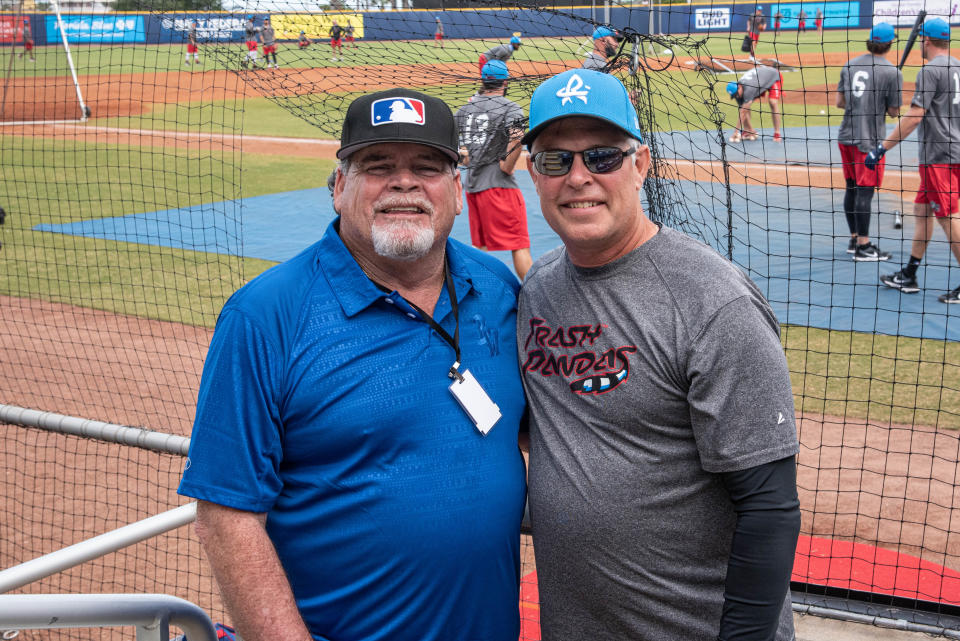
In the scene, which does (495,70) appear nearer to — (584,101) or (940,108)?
(940,108)

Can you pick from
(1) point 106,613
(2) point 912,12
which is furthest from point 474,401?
(2) point 912,12

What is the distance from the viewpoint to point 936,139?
7.86m

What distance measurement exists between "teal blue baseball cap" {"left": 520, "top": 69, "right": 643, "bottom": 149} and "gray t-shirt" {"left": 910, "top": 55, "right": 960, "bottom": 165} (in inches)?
259

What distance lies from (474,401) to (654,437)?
458mm

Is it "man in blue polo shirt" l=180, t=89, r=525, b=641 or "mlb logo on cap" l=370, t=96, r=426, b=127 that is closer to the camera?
"man in blue polo shirt" l=180, t=89, r=525, b=641

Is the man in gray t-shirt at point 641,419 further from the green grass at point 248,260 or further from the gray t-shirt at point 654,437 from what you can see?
the green grass at point 248,260

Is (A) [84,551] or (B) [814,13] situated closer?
(A) [84,551]

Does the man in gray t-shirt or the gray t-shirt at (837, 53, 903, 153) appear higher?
the gray t-shirt at (837, 53, 903, 153)

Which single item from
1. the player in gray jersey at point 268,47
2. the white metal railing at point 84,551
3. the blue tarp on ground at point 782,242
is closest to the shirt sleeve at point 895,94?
the blue tarp on ground at point 782,242

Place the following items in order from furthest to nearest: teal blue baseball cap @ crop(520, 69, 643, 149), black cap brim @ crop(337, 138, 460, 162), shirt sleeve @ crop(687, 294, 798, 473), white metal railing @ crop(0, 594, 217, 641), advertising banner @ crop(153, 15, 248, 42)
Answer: advertising banner @ crop(153, 15, 248, 42) → black cap brim @ crop(337, 138, 460, 162) → teal blue baseball cap @ crop(520, 69, 643, 149) → shirt sleeve @ crop(687, 294, 798, 473) → white metal railing @ crop(0, 594, 217, 641)

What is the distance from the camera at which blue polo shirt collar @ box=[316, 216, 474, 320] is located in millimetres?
2207

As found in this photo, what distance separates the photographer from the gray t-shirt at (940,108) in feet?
25.5

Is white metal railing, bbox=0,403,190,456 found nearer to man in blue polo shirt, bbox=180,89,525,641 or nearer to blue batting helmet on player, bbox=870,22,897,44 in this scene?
man in blue polo shirt, bbox=180,89,525,641

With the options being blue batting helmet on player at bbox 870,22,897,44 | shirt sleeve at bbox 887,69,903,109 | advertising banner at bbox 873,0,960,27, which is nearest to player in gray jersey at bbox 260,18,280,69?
advertising banner at bbox 873,0,960,27
